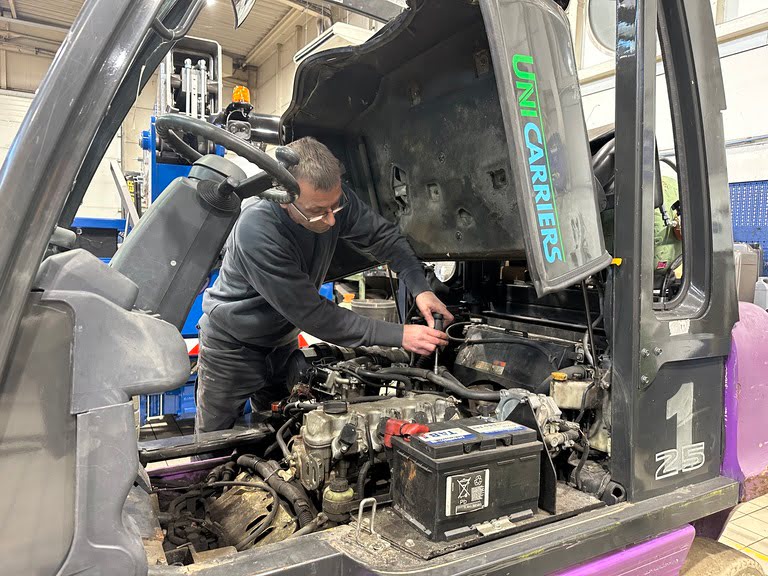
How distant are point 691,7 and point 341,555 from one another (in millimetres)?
1834

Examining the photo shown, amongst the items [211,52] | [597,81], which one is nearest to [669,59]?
[211,52]

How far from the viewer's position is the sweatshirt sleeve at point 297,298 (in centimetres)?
238

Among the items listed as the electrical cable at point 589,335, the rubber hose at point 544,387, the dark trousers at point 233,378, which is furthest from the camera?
the dark trousers at point 233,378

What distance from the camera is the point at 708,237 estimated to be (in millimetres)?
1760

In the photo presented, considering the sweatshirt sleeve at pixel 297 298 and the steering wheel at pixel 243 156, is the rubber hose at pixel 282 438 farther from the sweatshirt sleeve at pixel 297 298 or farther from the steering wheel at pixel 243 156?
the steering wheel at pixel 243 156

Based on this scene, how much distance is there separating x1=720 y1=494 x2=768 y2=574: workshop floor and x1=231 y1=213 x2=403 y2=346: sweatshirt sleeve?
2547mm

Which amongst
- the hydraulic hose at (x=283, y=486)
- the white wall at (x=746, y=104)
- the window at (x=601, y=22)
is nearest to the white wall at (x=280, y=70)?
the window at (x=601, y=22)

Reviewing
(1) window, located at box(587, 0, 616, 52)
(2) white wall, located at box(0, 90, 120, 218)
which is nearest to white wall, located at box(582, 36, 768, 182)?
(1) window, located at box(587, 0, 616, 52)

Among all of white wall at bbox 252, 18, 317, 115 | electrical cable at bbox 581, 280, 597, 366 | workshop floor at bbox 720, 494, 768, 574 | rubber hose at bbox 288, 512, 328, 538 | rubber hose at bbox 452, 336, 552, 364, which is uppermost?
white wall at bbox 252, 18, 317, 115

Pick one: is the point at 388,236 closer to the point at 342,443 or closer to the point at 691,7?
the point at 342,443

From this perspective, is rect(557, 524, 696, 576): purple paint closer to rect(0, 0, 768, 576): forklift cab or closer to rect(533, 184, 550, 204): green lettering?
rect(0, 0, 768, 576): forklift cab

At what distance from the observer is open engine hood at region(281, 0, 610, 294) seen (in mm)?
1356

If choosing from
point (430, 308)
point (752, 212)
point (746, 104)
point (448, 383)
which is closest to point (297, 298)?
point (430, 308)

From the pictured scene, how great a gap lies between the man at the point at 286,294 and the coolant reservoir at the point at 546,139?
3.22 ft
